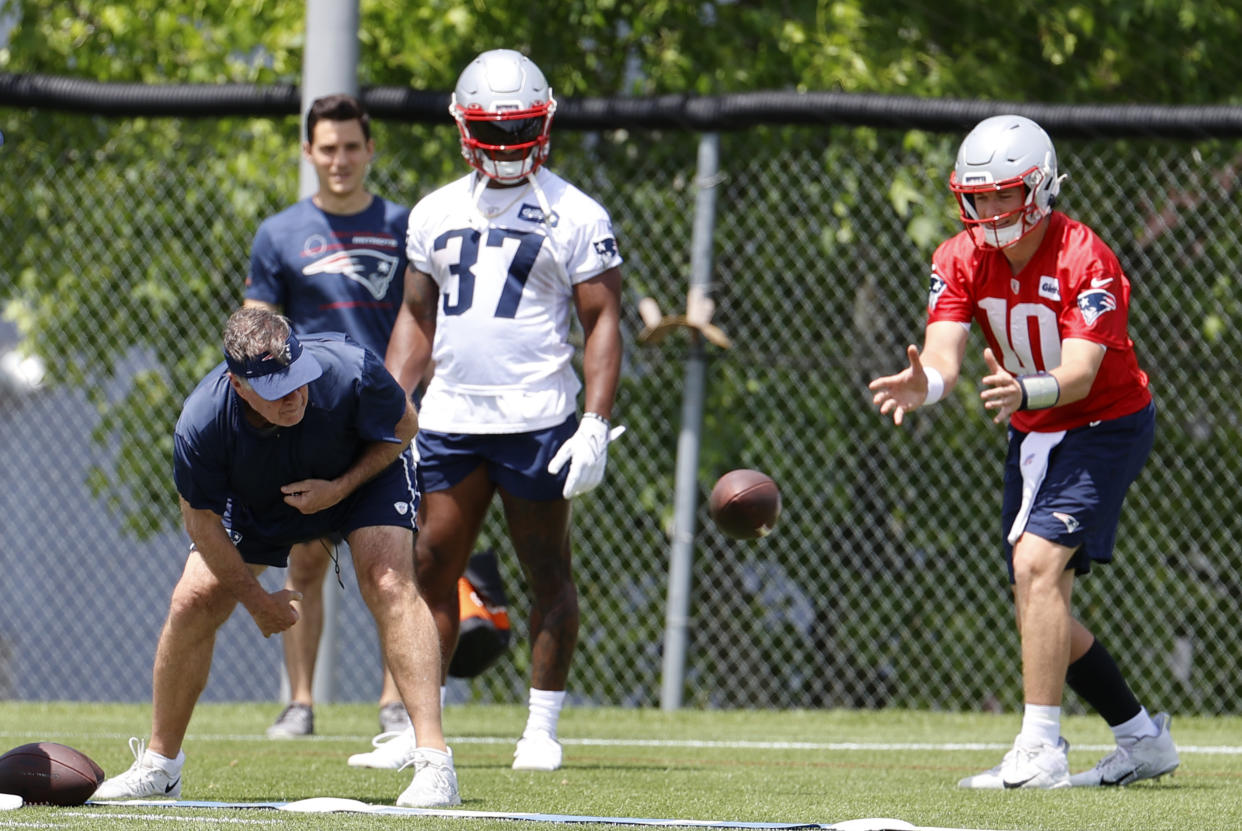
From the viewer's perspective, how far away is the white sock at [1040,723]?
493 centimetres

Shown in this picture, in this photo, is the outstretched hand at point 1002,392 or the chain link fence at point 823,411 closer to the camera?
the outstretched hand at point 1002,392

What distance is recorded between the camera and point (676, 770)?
5504 millimetres

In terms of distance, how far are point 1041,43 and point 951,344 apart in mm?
4464

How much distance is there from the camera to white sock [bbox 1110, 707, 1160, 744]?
5.12 meters

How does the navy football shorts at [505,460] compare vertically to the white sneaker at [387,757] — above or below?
above

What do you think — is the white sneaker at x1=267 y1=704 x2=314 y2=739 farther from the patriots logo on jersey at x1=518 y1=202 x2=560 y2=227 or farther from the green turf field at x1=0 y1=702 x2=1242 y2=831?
the patriots logo on jersey at x1=518 y1=202 x2=560 y2=227

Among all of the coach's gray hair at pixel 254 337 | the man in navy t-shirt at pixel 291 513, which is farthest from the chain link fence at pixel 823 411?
the coach's gray hair at pixel 254 337

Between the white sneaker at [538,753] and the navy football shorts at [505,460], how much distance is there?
0.75 meters

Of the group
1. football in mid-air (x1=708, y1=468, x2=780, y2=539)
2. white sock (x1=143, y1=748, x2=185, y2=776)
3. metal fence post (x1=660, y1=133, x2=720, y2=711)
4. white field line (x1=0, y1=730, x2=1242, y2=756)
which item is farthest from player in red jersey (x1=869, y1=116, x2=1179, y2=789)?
metal fence post (x1=660, y1=133, x2=720, y2=711)

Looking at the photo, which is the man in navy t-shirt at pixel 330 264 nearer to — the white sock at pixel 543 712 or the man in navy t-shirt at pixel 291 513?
the white sock at pixel 543 712

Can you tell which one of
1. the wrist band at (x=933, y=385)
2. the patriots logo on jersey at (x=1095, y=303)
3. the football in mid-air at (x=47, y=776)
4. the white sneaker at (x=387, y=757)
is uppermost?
the patriots logo on jersey at (x=1095, y=303)

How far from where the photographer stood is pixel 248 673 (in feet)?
28.4

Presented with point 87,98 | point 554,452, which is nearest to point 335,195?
point 554,452

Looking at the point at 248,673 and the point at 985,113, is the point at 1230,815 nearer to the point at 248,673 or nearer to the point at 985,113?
the point at 985,113
